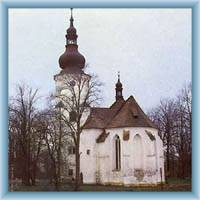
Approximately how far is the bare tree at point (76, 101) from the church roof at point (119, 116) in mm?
195

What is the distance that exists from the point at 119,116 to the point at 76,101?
91.4 inches

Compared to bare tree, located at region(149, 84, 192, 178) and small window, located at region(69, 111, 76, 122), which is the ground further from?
small window, located at region(69, 111, 76, 122)

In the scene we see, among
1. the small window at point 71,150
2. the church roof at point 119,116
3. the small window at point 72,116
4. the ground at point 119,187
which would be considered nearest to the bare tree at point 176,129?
the ground at point 119,187

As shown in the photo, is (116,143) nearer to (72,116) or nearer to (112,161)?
(112,161)

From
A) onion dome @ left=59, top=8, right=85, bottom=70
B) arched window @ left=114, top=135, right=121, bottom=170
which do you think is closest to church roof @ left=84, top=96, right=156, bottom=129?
arched window @ left=114, top=135, right=121, bottom=170

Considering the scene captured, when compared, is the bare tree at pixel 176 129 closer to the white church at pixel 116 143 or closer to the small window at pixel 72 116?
the white church at pixel 116 143

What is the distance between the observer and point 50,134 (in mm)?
6539

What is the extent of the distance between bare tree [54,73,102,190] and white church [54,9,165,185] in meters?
0.07

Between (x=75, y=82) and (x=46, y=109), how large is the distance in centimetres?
79

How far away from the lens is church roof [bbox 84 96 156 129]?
717 cm
